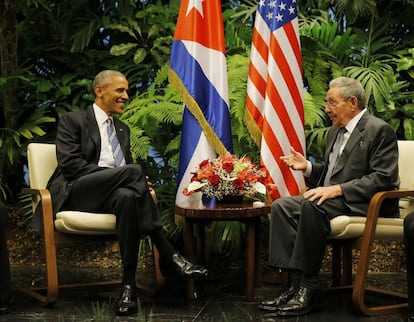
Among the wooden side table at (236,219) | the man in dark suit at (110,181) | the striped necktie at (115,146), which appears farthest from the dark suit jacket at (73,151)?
the wooden side table at (236,219)

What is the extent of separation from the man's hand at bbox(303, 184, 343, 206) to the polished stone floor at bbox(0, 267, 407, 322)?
2.12 feet

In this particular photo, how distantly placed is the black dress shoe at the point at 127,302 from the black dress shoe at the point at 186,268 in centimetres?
30

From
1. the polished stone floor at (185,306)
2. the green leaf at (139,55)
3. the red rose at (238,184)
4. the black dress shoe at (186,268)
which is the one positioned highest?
the green leaf at (139,55)

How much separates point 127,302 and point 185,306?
394 millimetres

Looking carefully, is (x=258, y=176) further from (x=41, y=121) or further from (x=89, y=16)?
(x=89, y=16)

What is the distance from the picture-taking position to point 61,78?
7.11 metres

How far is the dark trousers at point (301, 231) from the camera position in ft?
14.5

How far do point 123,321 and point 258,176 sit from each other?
4.31 feet

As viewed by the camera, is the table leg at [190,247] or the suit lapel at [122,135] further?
the suit lapel at [122,135]

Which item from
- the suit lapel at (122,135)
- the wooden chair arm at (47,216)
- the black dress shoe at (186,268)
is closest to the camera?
the wooden chair arm at (47,216)

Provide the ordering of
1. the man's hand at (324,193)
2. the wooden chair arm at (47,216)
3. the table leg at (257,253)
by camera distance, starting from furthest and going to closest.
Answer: the table leg at (257,253), the wooden chair arm at (47,216), the man's hand at (324,193)

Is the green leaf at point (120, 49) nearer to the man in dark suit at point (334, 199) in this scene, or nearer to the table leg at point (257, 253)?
the table leg at point (257, 253)

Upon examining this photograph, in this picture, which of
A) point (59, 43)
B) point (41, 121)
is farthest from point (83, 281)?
point (59, 43)

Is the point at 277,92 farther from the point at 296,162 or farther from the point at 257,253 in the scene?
the point at 257,253
